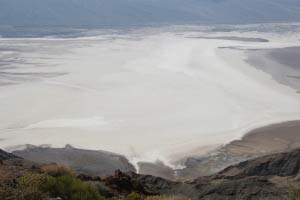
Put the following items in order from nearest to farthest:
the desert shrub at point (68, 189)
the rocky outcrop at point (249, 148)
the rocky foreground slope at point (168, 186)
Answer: the desert shrub at point (68, 189) < the rocky foreground slope at point (168, 186) < the rocky outcrop at point (249, 148)

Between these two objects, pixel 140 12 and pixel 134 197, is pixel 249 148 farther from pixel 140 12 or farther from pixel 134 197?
pixel 140 12

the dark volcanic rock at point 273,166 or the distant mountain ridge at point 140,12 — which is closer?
the dark volcanic rock at point 273,166

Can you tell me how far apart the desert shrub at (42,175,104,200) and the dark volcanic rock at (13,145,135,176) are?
458 inches

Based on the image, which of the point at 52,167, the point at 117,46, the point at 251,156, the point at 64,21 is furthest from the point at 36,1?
the point at 52,167

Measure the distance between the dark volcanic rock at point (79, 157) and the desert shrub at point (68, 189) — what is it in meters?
11.6

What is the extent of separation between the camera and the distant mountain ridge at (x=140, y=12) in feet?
467

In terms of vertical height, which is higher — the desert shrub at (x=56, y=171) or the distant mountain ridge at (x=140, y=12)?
the distant mountain ridge at (x=140, y=12)

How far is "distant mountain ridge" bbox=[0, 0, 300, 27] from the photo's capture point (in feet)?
467

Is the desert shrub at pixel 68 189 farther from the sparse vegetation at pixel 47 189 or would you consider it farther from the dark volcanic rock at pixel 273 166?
the dark volcanic rock at pixel 273 166

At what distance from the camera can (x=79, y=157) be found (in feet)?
71.2

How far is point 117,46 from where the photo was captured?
241 ft

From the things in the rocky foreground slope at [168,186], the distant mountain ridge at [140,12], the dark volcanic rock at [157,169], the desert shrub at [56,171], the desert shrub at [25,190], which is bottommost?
the dark volcanic rock at [157,169]

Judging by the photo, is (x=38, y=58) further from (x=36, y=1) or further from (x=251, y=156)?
(x=36, y=1)

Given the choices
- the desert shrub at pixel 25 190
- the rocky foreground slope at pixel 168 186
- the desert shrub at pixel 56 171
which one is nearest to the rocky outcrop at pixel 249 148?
the rocky foreground slope at pixel 168 186
